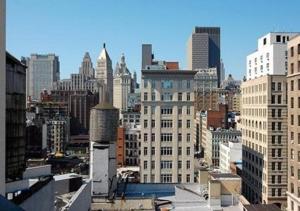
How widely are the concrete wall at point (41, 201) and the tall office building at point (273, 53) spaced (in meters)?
52.8

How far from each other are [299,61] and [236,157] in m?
64.2

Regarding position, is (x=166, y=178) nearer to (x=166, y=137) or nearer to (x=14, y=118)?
(x=166, y=137)

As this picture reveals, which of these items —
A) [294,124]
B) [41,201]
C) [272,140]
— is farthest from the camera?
[272,140]

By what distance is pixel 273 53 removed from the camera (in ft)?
228

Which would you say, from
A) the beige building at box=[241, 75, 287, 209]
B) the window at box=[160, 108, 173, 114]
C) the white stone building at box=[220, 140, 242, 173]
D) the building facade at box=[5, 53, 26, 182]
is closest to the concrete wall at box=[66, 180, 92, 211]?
the building facade at box=[5, 53, 26, 182]

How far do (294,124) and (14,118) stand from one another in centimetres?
3176

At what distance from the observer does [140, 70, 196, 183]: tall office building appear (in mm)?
70250

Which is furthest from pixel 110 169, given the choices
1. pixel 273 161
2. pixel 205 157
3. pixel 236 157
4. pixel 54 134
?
pixel 54 134

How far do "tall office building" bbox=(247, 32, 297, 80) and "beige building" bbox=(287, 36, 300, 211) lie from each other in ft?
88.0

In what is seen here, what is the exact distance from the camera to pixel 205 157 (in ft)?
534

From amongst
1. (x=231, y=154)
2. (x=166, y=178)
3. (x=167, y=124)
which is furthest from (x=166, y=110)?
(x=231, y=154)

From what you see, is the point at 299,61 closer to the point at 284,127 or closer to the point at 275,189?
the point at 284,127

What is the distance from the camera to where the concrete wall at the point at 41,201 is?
765 inches

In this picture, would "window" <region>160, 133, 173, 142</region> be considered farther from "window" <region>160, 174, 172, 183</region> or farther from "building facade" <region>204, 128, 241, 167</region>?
"building facade" <region>204, 128, 241, 167</region>
